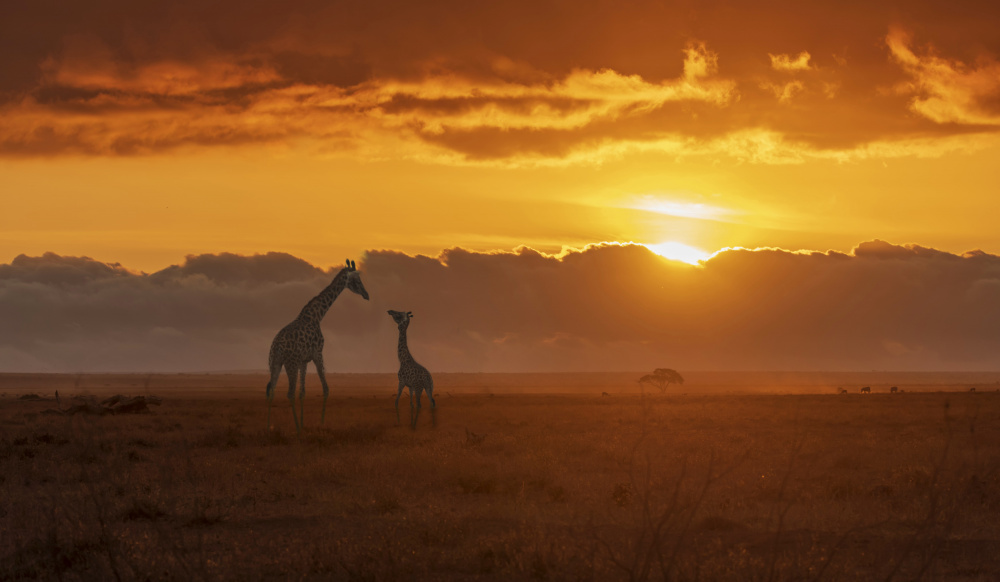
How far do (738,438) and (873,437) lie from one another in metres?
4.92

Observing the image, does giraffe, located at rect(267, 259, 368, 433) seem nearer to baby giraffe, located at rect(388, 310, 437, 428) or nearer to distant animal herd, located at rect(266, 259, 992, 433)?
distant animal herd, located at rect(266, 259, 992, 433)

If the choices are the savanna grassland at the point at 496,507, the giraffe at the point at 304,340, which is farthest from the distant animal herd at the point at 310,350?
the savanna grassland at the point at 496,507

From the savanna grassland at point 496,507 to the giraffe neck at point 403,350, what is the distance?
4.46 m

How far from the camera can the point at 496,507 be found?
14.4m

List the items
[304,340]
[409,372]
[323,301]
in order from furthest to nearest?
[409,372], [323,301], [304,340]

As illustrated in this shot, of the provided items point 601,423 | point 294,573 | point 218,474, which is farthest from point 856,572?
point 601,423

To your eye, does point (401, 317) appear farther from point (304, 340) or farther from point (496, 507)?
point (496, 507)

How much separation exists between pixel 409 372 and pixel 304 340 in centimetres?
517

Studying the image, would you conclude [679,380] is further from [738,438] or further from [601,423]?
[738,438]

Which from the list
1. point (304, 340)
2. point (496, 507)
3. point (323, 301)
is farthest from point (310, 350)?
point (496, 507)

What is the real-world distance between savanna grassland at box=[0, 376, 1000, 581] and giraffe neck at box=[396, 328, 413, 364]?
14.6ft

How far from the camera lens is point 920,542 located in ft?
38.7

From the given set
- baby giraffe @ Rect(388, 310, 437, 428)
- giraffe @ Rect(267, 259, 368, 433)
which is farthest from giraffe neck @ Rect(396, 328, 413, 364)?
giraffe @ Rect(267, 259, 368, 433)

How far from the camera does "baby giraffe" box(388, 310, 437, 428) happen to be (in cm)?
3055
